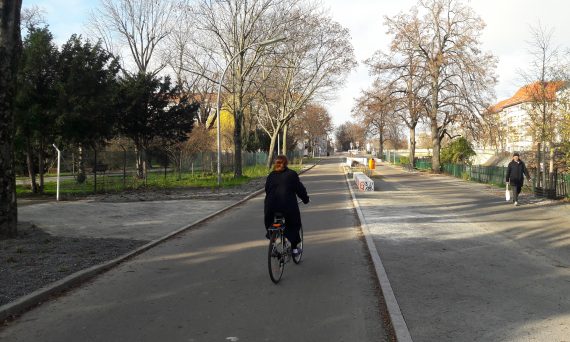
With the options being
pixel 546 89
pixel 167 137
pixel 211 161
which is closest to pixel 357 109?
pixel 211 161

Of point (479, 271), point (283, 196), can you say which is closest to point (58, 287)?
point (283, 196)

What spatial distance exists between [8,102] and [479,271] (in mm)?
8767

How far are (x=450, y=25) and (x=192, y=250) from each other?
35.8 meters

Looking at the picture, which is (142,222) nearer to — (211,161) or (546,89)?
(546,89)

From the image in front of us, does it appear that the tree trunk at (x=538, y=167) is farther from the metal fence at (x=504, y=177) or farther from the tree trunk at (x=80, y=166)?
the tree trunk at (x=80, y=166)

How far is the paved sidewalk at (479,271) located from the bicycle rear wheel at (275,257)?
1.53 m

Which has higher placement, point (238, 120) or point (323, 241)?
point (238, 120)

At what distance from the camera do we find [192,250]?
8812 mm

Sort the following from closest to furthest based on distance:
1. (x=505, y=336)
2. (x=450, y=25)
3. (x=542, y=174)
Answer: (x=505, y=336)
(x=542, y=174)
(x=450, y=25)

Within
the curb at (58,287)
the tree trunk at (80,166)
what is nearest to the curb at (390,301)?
the curb at (58,287)

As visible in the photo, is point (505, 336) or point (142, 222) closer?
point (505, 336)

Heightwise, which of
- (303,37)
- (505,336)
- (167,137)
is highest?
(303,37)

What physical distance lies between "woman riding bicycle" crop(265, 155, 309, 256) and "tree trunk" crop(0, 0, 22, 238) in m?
5.57

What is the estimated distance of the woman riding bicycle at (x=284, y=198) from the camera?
21.6 ft
